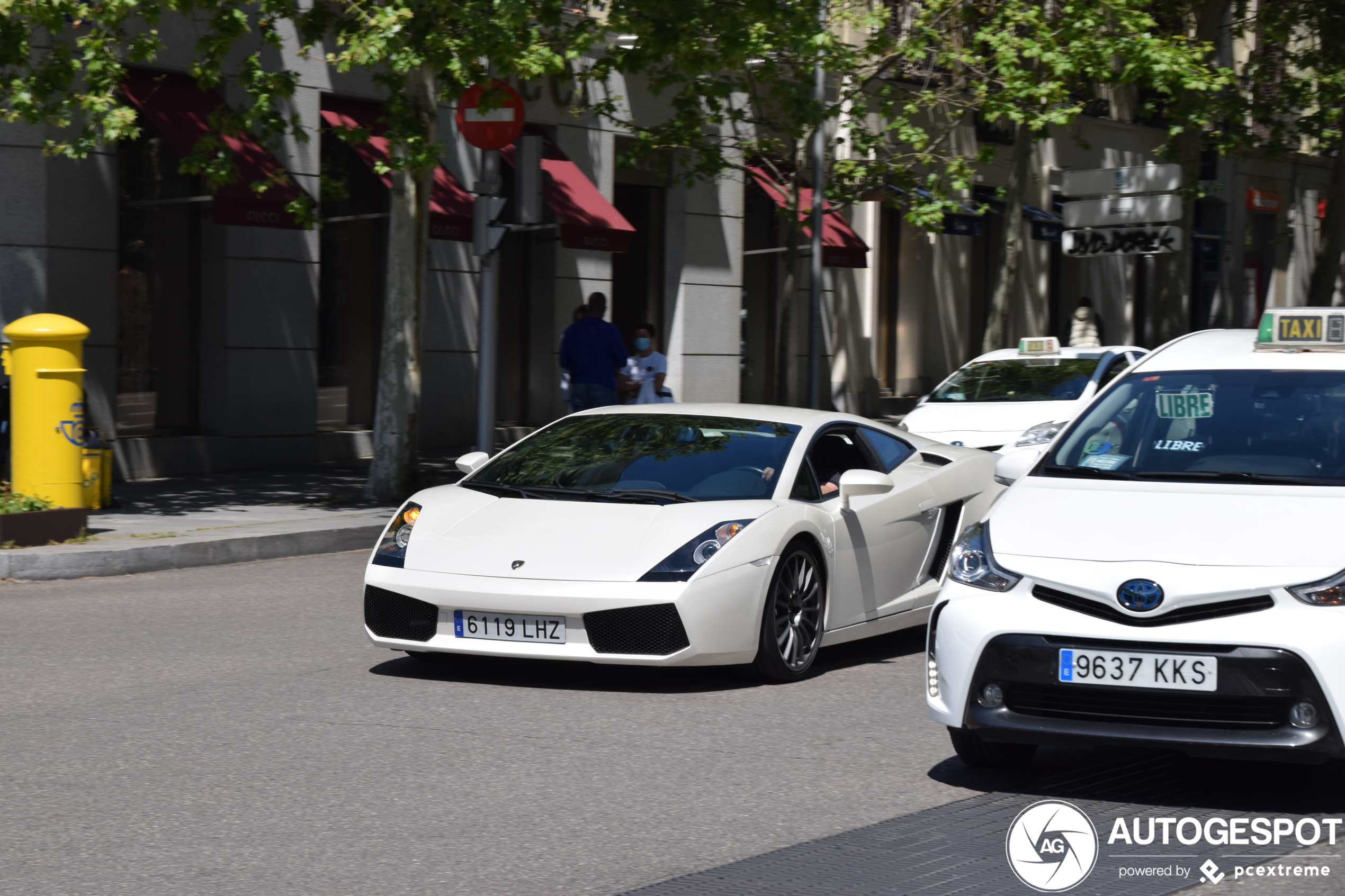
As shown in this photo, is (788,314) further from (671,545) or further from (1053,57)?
(671,545)

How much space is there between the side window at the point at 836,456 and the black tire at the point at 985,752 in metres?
2.47

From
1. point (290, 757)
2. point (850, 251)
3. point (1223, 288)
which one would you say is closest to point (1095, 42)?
point (850, 251)

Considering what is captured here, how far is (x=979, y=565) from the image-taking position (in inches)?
233

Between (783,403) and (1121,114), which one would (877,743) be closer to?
(783,403)

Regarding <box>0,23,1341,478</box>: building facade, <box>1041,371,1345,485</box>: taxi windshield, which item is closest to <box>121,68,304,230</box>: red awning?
<box>0,23,1341,478</box>: building facade

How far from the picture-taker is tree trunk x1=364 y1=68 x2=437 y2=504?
50.7ft

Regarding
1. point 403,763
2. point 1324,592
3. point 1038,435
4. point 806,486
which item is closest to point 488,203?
point 1038,435

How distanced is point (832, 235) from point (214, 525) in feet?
47.1

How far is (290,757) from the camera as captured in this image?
630cm

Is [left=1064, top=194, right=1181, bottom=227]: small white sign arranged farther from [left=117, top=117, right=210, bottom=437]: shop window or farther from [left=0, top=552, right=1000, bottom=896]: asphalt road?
[left=0, top=552, right=1000, bottom=896]: asphalt road

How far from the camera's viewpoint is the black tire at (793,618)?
25.8 ft

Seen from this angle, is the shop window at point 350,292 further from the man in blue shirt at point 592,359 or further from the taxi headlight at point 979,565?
the taxi headlight at point 979,565

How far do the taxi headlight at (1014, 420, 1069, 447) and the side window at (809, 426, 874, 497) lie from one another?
18.1 ft

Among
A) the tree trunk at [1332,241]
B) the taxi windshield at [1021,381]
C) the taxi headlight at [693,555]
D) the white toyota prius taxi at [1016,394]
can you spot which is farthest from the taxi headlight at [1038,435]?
the tree trunk at [1332,241]
